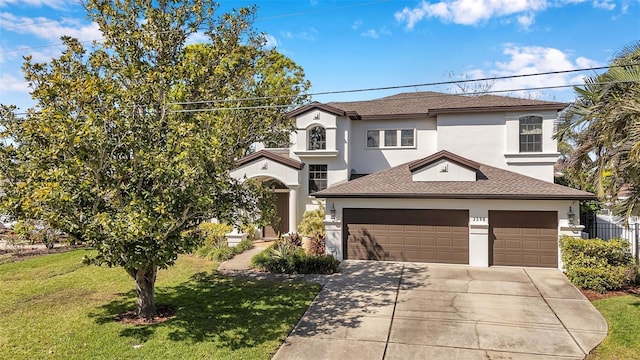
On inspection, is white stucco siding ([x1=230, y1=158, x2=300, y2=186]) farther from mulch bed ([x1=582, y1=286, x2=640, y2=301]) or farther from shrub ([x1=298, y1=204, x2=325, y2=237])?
mulch bed ([x1=582, y1=286, x2=640, y2=301])

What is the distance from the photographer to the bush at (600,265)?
11.2 metres

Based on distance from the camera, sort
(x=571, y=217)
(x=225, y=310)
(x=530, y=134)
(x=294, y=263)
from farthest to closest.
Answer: (x=530, y=134) → (x=294, y=263) → (x=571, y=217) → (x=225, y=310)

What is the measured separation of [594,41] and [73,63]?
583 inches

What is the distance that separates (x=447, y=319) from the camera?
9.06 metres

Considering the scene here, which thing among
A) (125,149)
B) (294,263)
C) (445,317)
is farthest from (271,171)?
(445,317)

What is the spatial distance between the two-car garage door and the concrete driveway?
1133 mm

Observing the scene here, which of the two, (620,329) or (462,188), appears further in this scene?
(462,188)

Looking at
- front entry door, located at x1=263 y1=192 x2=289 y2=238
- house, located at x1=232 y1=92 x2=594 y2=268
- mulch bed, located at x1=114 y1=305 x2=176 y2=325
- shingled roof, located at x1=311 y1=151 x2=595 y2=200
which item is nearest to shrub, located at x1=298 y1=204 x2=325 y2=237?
house, located at x1=232 y1=92 x2=594 y2=268

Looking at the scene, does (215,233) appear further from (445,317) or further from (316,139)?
(445,317)

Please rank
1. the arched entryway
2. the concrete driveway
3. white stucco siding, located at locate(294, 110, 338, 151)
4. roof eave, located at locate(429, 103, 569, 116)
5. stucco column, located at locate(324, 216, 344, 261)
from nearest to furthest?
the concrete driveway → stucco column, located at locate(324, 216, 344, 261) → roof eave, located at locate(429, 103, 569, 116) → white stucco siding, located at locate(294, 110, 338, 151) → the arched entryway

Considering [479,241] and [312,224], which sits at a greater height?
[312,224]

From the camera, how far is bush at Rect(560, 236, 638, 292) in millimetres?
11219

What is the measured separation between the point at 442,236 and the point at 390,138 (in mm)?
6889

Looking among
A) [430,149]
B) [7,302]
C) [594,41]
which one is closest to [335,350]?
[7,302]
